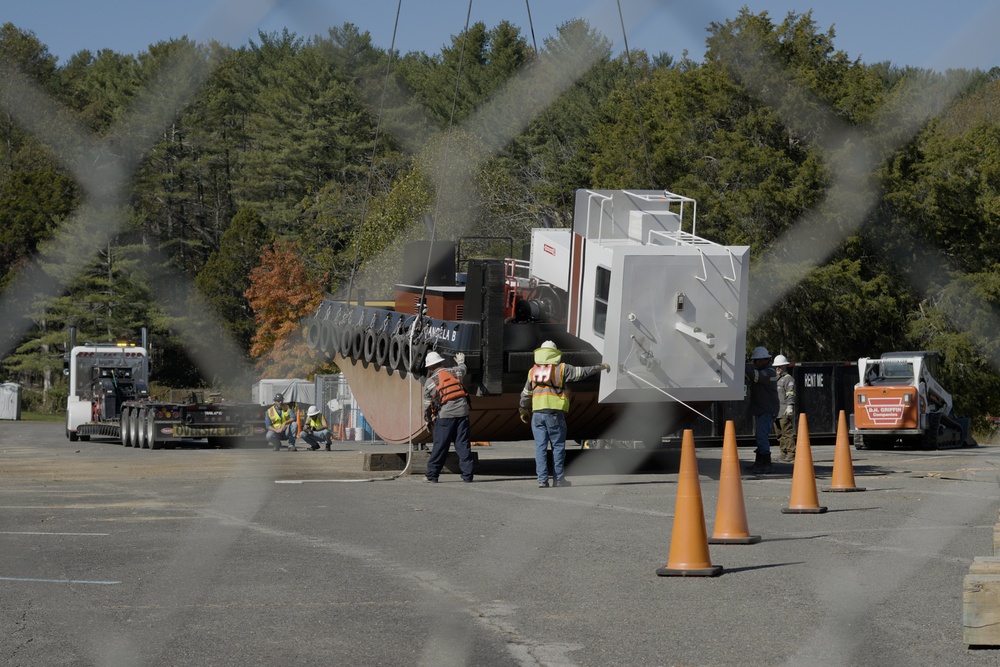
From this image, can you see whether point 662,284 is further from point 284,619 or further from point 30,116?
point 30,116

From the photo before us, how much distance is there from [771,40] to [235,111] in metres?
31.6

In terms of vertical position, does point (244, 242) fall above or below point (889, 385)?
above

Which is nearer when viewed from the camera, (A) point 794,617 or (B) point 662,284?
(A) point 794,617

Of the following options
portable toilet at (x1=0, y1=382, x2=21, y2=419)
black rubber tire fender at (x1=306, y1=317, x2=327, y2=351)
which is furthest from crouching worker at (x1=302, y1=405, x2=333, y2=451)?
portable toilet at (x1=0, y1=382, x2=21, y2=419)

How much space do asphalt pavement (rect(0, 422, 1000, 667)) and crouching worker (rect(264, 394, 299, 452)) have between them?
14105 millimetres

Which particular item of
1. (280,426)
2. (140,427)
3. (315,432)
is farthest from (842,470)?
(140,427)

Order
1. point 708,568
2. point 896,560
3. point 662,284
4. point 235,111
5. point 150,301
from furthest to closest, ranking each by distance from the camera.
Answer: point 150,301, point 662,284, point 896,560, point 708,568, point 235,111

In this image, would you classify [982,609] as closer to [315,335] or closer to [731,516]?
[731,516]

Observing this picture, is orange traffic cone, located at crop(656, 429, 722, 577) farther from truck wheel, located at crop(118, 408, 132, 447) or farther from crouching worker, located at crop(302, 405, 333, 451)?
truck wheel, located at crop(118, 408, 132, 447)

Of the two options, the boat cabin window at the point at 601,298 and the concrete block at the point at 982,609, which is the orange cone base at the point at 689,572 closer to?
the concrete block at the point at 982,609

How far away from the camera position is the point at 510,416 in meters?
16.6

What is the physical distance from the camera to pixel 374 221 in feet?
129

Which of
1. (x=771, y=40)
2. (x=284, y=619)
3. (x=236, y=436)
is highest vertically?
(x=771, y=40)

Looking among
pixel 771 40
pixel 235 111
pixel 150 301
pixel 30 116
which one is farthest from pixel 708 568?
pixel 771 40
